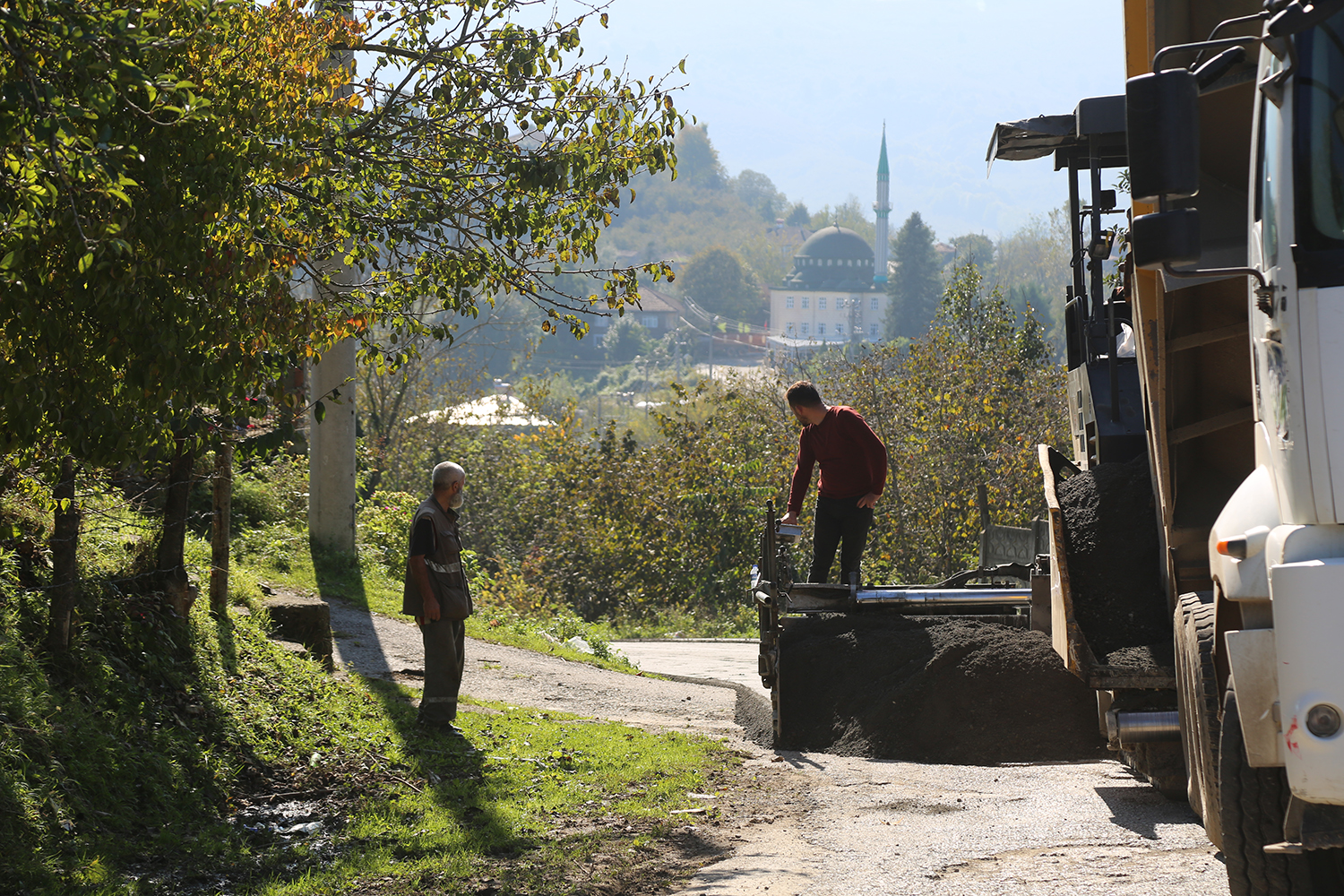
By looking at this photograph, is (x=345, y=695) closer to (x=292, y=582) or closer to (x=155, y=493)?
(x=155, y=493)

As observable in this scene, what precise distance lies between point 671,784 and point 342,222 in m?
3.84

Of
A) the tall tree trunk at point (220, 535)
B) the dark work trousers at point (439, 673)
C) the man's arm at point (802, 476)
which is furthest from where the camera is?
the man's arm at point (802, 476)

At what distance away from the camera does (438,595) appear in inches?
324

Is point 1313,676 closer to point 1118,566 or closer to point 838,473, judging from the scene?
point 1118,566

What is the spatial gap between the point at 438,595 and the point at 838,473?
291 centimetres

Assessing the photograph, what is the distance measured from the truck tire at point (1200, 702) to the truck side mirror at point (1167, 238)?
4.45ft

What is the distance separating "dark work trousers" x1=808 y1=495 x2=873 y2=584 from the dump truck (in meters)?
3.57

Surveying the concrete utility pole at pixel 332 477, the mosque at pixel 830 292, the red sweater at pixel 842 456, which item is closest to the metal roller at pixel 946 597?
the red sweater at pixel 842 456

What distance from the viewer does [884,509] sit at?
2025cm

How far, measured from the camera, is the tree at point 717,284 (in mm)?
161125

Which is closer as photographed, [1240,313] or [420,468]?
[1240,313]

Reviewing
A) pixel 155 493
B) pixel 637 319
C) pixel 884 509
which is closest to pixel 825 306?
pixel 637 319

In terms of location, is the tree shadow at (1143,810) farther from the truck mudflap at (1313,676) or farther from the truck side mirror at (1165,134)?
the truck side mirror at (1165,134)

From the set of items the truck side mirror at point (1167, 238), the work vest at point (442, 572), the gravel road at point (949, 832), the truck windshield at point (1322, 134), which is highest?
the truck windshield at point (1322, 134)
